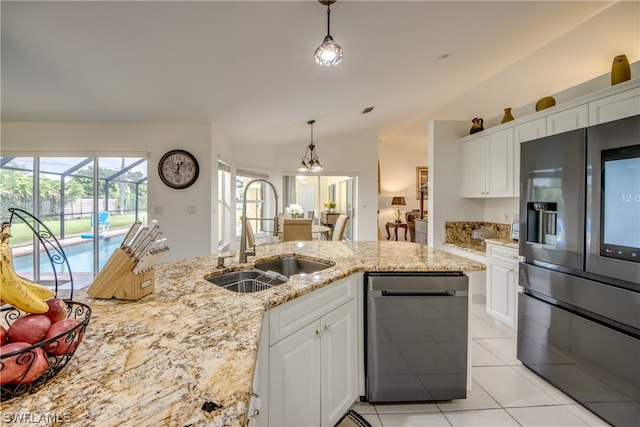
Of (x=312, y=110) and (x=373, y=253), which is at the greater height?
(x=312, y=110)

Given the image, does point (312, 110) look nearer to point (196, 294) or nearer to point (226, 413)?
point (196, 294)

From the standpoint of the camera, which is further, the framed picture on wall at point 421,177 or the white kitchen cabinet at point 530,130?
the framed picture on wall at point 421,177

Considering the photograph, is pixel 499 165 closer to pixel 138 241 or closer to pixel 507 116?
pixel 507 116

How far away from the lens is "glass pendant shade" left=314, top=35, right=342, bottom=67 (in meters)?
1.61

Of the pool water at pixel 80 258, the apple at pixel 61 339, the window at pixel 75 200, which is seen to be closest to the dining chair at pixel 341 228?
the window at pixel 75 200

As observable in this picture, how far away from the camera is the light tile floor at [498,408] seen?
161cm

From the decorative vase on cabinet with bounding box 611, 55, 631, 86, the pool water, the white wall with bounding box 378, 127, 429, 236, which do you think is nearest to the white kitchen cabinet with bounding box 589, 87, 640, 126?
the decorative vase on cabinet with bounding box 611, 55, 631, 86

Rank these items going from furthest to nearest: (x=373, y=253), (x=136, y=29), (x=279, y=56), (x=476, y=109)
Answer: (x=476, y=109), (x=279, y=56), (x=373, y=253), (x=136, y=29)

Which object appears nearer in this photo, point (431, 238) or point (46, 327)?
point (46, 327)

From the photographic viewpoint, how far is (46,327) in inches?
23.3

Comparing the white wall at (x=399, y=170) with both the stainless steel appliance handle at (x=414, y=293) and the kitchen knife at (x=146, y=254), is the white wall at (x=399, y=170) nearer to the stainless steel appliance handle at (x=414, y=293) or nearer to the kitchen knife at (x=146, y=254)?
the stainless steel appliance handle at (x=414, y=293)

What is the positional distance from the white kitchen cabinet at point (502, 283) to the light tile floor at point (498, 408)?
632mm

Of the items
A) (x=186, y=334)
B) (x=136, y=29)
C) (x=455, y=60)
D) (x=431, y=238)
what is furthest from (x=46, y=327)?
(x=431, y=238)

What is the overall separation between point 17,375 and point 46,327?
0.10m
